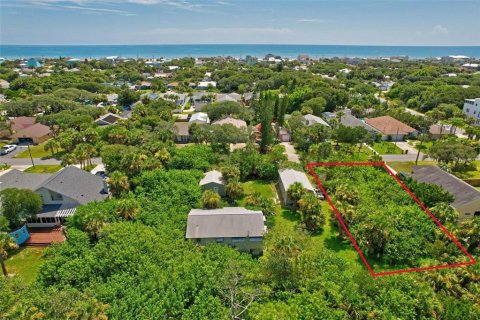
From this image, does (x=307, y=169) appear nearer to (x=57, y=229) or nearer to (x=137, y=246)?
(x=137, y=246)

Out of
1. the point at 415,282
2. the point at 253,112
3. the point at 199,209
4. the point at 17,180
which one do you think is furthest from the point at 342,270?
the point at 253,112

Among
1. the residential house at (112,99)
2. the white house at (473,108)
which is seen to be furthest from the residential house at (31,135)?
the white house at (473,108)

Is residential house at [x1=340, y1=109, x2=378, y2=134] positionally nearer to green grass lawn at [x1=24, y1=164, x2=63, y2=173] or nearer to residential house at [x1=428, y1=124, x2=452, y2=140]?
residential house at [x1=428, y1=124, x2=452, y2=140]

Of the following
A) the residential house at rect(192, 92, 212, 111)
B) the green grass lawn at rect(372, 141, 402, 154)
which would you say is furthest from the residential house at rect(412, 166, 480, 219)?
the residential house at rect(192, 92, 212, 111)

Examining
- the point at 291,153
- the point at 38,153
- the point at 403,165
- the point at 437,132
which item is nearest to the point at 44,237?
the point at 38,153

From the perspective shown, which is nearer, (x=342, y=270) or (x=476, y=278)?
(x=476, y=278)

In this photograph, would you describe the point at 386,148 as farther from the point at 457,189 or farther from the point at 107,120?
the point at 107,120
